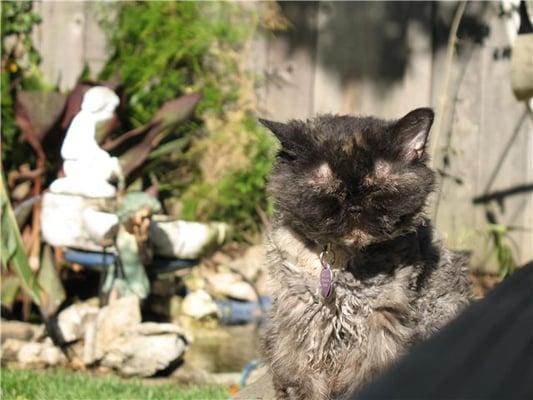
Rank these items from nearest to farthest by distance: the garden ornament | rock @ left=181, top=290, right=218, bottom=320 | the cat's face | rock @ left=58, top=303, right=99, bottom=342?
the cat's face → rock @ left=58, top=303, right=99, bottom=342 → the garden ornament → rock @ left=181, top=290, right=218, bottom=320

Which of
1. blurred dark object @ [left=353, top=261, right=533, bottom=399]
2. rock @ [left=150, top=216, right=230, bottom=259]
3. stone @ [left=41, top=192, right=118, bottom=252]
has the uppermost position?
blurred dark object @ [left=353, top=261, right=533, bottom=399]

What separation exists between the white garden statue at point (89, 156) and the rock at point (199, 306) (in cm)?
106

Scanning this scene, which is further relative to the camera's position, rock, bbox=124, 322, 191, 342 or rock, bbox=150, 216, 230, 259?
rock, bbox=150, 216, 230, 259

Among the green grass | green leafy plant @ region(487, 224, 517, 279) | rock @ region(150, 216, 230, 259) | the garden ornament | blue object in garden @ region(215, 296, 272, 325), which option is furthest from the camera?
green leafy plant @ region(487, 224, 517, 279)

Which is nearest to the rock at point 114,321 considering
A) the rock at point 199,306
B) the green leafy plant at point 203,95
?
the rock at point 199,306

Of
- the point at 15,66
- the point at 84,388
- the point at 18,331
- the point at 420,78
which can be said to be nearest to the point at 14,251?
the point at 18,331

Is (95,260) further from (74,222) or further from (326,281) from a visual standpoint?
(326,281)

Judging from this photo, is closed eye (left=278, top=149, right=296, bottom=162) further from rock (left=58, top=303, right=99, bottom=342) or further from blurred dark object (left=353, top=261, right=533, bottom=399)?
rock (left=58, top=303, right=99, bottom=342)

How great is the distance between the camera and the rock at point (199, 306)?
21.1 feet

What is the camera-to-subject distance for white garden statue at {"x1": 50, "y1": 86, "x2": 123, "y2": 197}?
19.1 ft

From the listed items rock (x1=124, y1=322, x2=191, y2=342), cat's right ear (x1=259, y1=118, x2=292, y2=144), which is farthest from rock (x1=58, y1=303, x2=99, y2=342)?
cat's right ear (x1=259, y1=118, x2=292, y2=144)

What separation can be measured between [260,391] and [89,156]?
271 centimetres

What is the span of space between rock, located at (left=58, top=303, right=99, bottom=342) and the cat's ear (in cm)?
312

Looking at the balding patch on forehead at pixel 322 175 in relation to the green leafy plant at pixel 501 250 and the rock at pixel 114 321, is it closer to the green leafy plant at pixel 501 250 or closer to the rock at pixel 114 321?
the rock at pixel 114 321
